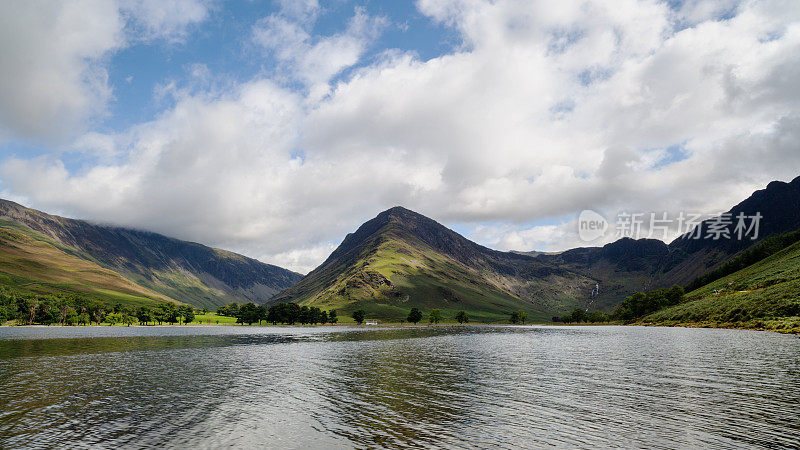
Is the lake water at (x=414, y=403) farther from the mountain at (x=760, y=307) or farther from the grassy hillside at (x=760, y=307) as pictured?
the grassy hillside at (x=760, y=307)

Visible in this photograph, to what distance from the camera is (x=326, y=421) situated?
34.6 m

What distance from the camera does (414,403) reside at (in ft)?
134

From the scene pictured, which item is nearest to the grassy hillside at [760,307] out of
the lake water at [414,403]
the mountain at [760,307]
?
Result: the mountain at [760,307]

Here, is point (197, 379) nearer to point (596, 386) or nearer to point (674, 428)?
point (596, 386)

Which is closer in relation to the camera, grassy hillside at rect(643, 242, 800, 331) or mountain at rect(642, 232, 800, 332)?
mountain at rect(642, 232, 800, 332)

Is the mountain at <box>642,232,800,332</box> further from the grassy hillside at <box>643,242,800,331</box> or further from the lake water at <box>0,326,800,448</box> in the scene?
the lake water at <box>0,326,800,448</box>

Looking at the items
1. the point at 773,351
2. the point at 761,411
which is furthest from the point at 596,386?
the point at 773,351

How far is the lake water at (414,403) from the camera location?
95.3 feet

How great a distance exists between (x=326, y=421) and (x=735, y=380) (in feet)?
156

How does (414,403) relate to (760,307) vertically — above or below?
below

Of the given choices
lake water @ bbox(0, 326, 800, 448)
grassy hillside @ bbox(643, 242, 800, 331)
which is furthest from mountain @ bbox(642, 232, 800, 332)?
lake water @ bbox(0, 326, 800, 448)

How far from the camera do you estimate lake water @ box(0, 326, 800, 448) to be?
2906 centimetres

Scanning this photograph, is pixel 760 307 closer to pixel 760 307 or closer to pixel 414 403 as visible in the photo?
pixel 760 307

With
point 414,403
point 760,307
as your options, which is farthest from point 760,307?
point 414,403
